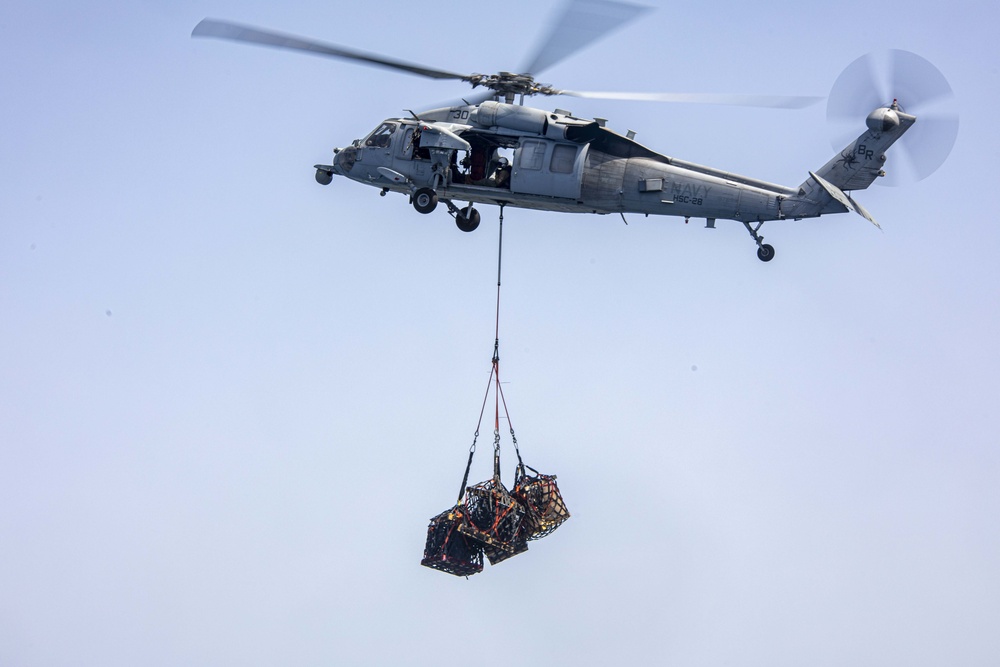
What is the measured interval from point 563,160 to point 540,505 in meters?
7.53

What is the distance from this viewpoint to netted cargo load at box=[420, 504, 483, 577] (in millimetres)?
29469

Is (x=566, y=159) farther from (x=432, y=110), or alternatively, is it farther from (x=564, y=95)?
(x=432, y=110)

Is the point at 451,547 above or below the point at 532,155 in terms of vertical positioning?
below

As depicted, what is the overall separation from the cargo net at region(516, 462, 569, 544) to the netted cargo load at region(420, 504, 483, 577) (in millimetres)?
1195

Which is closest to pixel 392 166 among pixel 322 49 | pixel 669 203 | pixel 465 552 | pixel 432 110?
pixel 432 110

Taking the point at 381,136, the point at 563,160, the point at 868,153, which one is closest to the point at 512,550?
the point at 563,160

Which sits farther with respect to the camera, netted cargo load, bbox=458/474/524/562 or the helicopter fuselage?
the helicopter fuselage

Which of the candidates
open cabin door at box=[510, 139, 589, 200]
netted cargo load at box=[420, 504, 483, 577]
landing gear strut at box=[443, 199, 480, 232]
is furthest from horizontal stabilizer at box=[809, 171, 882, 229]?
netted cargo load at box=[420, 504, 483, 577]

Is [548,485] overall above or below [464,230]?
below

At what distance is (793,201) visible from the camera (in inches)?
1187

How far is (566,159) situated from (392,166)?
424cm

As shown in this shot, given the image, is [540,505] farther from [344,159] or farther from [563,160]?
[344,159]

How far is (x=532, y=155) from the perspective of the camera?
30844 mm

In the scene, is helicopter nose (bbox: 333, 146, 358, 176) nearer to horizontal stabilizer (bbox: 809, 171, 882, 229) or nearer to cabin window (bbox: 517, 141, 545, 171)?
cabin window (bbox: 517, 141, 545, 171)
